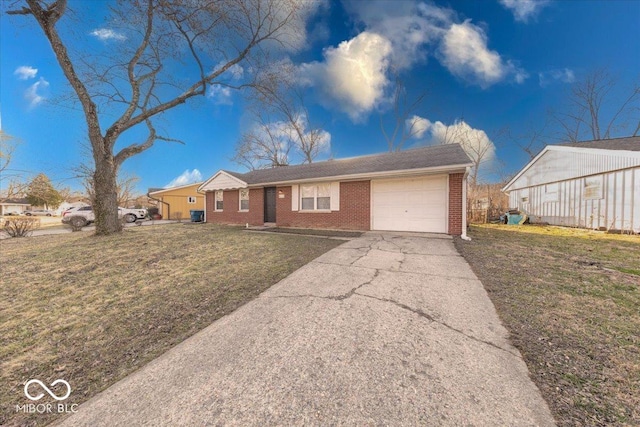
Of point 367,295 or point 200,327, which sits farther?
point 367,295

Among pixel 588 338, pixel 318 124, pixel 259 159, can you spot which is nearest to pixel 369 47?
pixel 318 124

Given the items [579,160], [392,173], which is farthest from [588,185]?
[392,173]

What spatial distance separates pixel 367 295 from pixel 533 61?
70.8ft

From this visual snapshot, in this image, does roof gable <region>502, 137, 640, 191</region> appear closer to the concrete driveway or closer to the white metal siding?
the white metal siding

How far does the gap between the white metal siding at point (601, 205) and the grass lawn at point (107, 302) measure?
13.5 meters

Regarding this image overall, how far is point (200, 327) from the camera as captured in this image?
280cm

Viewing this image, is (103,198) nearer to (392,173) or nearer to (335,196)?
(335,196)

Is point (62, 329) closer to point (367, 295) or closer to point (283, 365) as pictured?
point (283, 365)

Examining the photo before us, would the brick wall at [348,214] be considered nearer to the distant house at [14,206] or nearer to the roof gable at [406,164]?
the roof gable at [406,164]

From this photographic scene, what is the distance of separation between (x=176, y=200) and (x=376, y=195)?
2264cm

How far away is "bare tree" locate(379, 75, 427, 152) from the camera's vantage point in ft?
69.2

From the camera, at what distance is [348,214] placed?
10.5 metres

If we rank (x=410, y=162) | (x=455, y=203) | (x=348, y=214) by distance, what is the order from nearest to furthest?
1. (x=455, y=203)
2. (x=410, y=162)
3. (x=348, y=214)

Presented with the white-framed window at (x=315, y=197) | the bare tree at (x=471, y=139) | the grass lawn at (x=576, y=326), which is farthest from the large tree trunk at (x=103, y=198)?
the bare tree at (x=471, y=139)
